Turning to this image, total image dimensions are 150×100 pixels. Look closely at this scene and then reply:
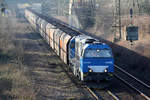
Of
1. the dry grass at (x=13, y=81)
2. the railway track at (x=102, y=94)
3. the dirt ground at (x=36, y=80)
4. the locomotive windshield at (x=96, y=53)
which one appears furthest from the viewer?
the locomotive windshield at (x=96, y=53)

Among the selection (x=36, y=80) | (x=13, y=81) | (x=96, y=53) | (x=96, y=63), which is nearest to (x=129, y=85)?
(x=96, y=63)

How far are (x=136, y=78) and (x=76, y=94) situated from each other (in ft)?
21.3

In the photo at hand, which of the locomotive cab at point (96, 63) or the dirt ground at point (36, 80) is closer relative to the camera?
the dirt ground at point (36, 80)

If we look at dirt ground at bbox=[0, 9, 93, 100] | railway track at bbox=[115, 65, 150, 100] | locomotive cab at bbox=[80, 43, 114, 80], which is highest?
locomotive cab at bbox=[80, 43, 114, 80]

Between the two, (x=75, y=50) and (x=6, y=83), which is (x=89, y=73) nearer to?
(x=75, y=50)

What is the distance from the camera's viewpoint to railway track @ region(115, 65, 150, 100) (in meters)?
18.1

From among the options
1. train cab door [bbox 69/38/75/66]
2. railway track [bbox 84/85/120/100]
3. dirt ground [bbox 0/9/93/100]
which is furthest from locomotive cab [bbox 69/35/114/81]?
train cab door [bbox 69/38/75/66]

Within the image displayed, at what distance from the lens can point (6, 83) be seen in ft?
61.2

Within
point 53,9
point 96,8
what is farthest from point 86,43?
point 53,9

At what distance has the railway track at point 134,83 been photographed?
18.1 metres

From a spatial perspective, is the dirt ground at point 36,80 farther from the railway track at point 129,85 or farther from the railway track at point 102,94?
the railway track at point 129,85

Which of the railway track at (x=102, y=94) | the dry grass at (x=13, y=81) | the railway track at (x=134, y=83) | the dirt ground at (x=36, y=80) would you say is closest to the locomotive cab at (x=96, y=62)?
the railway track at (x=102, y=94)

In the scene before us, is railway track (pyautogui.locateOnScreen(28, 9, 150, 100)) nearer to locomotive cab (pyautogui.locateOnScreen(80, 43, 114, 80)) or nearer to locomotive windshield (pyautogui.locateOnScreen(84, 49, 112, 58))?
locomotive cab (pyautogui.locateOnScreen(80, 43, 114, 80))

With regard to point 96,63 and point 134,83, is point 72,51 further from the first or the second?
point 134,83
